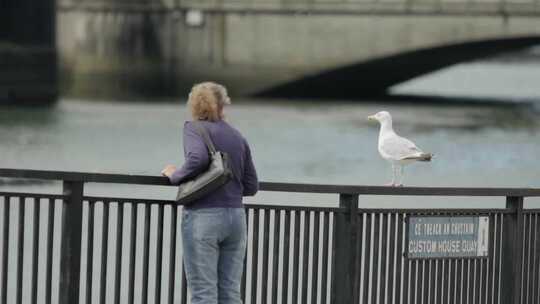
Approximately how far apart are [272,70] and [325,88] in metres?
3.40

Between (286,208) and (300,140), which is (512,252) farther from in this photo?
(300,140)

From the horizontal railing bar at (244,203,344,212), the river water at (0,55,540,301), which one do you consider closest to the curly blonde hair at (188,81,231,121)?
the horizontal railing bar at (244,203,344,212)

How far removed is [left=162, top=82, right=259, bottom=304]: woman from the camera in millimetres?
7117

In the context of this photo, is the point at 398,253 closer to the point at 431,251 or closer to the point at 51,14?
the point at 431,251

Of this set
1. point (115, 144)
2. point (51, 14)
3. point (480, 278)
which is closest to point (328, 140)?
point (115, 144)

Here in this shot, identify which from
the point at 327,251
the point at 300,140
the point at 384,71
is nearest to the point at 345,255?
the point at 327,251

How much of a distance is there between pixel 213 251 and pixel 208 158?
1.41 feet

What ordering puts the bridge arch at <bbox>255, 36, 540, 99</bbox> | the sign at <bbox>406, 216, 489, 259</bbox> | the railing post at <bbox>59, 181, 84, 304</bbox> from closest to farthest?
the railing post at <bbox>59, 181, 84, 304</bbox>, the sign at <bbox>406, 216, 489, 259</bbox>, the bridge arch at <bbox>255, 36, 540, 99</bbox>

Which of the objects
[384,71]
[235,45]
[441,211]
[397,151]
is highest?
[235,45]

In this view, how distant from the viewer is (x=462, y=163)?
31594 millimetres

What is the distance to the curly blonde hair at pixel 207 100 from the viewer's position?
23.3ft

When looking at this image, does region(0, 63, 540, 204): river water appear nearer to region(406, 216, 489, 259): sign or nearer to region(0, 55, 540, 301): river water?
region(0, 55, 540, 301): river water

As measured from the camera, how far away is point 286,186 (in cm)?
748

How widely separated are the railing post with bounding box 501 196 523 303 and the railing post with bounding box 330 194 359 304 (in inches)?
34.5
